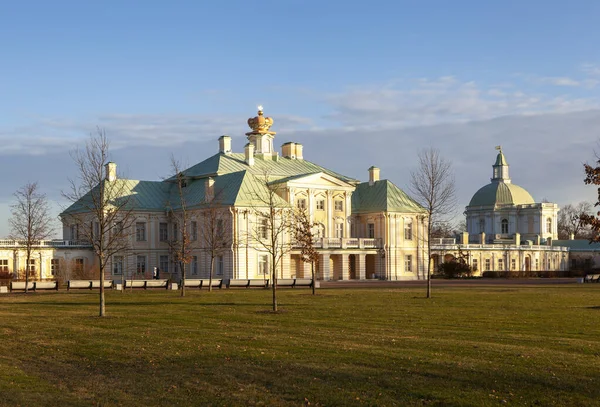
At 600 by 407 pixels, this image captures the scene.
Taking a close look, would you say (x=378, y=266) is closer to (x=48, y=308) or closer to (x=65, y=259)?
(x=65, y=259)

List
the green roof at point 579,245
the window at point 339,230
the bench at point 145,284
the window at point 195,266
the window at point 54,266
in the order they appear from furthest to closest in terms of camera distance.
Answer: the green roof at point 579,245
the window at point 339,230
the window at point 195,266
the window at point 54,266
the bench at point 145,284

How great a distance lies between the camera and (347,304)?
34.7m

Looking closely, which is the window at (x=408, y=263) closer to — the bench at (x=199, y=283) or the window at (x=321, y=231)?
the window at (x=321, y=231)

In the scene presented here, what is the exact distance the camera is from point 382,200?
84.2 m

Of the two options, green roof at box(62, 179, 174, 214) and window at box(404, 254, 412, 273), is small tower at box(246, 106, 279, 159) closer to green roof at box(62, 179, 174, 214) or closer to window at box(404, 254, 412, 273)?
green roof at box(62, 179, 174, 214)

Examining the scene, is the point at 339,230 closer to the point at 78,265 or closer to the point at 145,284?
the point at 78,265

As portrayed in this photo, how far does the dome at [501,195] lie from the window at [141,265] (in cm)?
7268

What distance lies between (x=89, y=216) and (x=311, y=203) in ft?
64.3

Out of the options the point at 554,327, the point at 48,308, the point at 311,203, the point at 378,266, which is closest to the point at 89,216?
the point at 311,203

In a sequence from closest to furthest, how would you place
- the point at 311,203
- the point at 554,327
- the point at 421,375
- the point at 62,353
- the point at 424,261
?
the point at 421,375 → the point at 62,353 → the point at 554,327 → the point at 311,203 → the point at 424,261

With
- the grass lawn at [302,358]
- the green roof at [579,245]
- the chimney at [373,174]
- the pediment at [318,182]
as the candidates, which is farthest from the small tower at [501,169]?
the grass lawn at [302,358]

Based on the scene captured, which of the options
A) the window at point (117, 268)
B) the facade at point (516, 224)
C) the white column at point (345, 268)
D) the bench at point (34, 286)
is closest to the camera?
the bench at point (34, 286)

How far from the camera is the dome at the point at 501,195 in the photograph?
447 feet

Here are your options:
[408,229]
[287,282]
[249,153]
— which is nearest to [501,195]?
[408,229]
